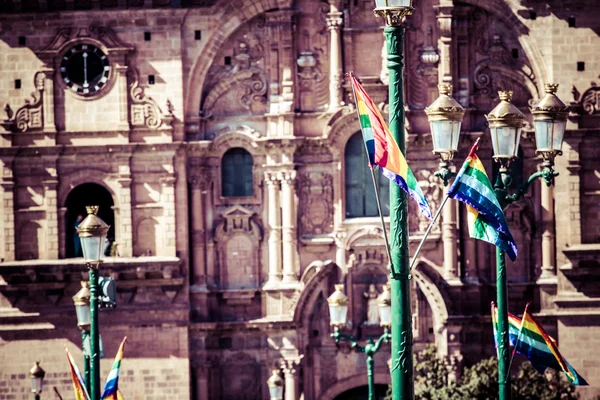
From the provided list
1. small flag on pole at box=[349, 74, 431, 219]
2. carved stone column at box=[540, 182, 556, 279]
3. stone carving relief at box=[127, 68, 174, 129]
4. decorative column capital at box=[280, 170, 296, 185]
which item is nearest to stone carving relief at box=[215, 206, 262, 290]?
decorative column capital at box=[280, 170, 296, 185]

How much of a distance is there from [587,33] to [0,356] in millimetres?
18162

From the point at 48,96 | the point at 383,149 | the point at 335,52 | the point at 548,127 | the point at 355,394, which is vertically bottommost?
the point at 355,394

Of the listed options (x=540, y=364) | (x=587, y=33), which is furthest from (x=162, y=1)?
(x=540, y=364)

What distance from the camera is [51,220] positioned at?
5353cm

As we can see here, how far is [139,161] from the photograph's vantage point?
176 ft

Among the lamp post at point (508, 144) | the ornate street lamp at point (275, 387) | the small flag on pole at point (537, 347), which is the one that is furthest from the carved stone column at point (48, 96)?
the lamp post at point (508, 144)

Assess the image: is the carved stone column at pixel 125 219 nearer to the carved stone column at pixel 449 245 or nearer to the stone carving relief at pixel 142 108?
the stone carving relief at pixel 142 108

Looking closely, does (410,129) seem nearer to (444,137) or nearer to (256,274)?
(256,274)

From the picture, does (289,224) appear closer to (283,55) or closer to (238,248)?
(238,248)

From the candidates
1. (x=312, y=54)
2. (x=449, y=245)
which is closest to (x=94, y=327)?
(x=449, y=245)

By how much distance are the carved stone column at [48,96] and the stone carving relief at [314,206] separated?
23.1ft

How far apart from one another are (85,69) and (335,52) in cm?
692

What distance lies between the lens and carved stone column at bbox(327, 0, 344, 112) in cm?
5294

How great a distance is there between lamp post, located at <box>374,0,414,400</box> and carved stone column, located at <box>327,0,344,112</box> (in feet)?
94.7
